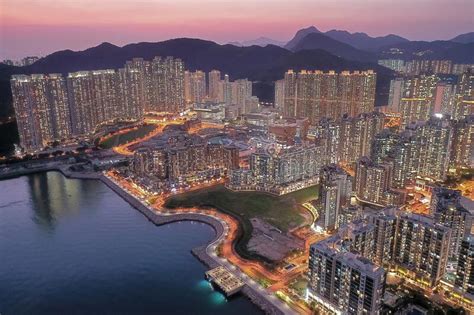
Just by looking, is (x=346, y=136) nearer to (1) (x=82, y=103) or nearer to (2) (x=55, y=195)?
(2) (x=55, y=195)

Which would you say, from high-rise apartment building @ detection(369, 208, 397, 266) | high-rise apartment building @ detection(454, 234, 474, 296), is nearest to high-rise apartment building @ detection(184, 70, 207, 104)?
high-rise apartment building @ detection(369, 208, 397, 266)

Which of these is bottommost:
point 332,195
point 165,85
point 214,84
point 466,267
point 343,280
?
point 466,267

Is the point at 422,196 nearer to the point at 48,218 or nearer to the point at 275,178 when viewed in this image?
the point at 275,178

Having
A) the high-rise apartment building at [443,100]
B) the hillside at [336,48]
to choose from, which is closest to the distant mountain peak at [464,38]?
the hillside at [336,48]

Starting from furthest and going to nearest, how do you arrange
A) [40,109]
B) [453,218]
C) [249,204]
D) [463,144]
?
[40,109] → [463,144] → [249,204] → [453,218]

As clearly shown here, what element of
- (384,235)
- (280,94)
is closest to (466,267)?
(384,235)

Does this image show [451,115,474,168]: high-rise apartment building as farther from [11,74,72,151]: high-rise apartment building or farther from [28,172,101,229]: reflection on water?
[11,74,72,151]: high-rise apartment building

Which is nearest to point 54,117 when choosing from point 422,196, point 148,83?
point 148,83

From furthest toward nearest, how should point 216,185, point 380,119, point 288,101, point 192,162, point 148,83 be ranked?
point 148,83 → point 288,101 → point 380,119 → point 192,162 → point 216,185

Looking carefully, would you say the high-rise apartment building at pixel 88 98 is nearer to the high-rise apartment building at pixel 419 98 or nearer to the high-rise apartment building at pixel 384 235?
the high-rise apartment building at pixel 419 98
